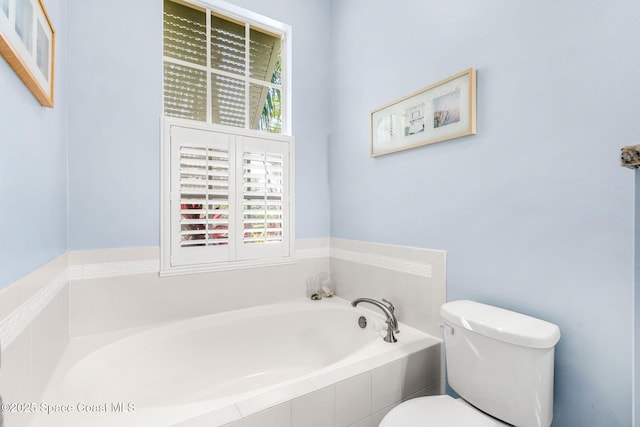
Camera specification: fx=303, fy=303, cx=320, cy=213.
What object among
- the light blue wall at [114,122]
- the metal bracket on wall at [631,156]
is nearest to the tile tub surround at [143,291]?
the light blue wall at [114,122]

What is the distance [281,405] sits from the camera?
1144 mm

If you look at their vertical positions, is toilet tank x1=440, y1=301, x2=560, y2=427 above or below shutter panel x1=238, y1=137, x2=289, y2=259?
below

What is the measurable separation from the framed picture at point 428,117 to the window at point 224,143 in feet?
2.51

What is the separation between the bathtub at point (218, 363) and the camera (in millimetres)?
1074

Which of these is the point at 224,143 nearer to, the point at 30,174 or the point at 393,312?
the point at 30,174

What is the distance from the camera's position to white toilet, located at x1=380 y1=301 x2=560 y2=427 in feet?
3.57

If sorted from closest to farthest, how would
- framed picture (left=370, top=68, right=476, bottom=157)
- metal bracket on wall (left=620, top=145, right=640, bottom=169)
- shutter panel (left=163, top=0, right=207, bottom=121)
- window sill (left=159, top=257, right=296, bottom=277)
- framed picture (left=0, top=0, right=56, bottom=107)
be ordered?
metal bracket on wall (left=620, top=145, right=640, bottom=169)
framed picture (left=0, top=0, right=56, bottom=107)
framed picture (left=370, top=68, right=476, bottom=157)
window sill (left=159, top=257, right=296, bottom=277)
shutter panel (left=163, top=0, right=207, bottom=121)

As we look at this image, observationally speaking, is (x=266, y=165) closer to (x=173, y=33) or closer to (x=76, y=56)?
(x=173, y=33)

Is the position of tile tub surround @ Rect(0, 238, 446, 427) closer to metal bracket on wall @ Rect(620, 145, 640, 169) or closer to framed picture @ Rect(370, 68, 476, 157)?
framed picture @ Rect(370, 68, 476, 157)

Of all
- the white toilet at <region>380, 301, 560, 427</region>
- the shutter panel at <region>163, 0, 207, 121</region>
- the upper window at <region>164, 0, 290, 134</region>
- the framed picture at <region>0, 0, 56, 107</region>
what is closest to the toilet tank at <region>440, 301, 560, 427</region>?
the white toilet at <region>380, 301, 560, 427</region>

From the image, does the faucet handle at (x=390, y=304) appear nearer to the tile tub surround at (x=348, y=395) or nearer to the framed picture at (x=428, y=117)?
the tile tub surround at (x=348, y=395)

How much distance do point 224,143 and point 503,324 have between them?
1.91m

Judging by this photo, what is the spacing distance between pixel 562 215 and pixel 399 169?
902 mm

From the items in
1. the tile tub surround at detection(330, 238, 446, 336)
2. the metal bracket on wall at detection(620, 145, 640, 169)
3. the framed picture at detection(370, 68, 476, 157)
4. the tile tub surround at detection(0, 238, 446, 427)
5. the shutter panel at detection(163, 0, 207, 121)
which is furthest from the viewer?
the shutter panel at detection(163, 0, 207, 121)
